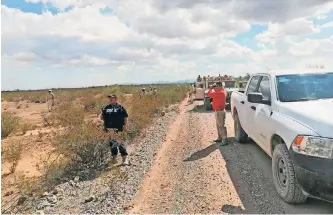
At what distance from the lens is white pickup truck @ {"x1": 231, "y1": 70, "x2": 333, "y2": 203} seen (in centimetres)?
412

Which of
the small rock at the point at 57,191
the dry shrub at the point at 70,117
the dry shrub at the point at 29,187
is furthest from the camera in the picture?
the dry shrub at the point at 70,117

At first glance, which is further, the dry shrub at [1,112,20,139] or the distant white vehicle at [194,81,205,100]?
the distant white vehicle at [194,81,205,100]

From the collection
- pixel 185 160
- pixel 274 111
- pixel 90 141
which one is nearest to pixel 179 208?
pixel 274 111

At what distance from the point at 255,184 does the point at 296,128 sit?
5.25 ft

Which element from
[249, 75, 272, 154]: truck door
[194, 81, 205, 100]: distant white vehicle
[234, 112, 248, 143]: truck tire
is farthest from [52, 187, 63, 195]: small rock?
[194, 81, 205, 100]: distant white vehicle

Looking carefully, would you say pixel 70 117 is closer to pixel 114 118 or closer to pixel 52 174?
pixel 114 118

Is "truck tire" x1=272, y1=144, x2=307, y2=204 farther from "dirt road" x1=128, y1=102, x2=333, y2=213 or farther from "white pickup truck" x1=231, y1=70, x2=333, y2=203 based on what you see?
"dirt road" x1=128, y1=102, x2=333, y2=213

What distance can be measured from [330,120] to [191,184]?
2646mm

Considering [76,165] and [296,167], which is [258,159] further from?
[76,165]

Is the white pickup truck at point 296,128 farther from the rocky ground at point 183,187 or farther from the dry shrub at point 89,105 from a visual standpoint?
the dry shrub at point 89,105

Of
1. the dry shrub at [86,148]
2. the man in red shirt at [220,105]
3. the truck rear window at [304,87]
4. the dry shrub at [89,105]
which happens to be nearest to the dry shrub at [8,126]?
the dry shrub at [89,105]

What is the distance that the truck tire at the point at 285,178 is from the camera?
4652 millimetres

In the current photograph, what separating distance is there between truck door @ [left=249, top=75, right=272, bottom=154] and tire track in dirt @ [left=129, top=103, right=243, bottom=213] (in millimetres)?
911

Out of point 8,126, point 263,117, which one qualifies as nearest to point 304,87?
point 263,117
